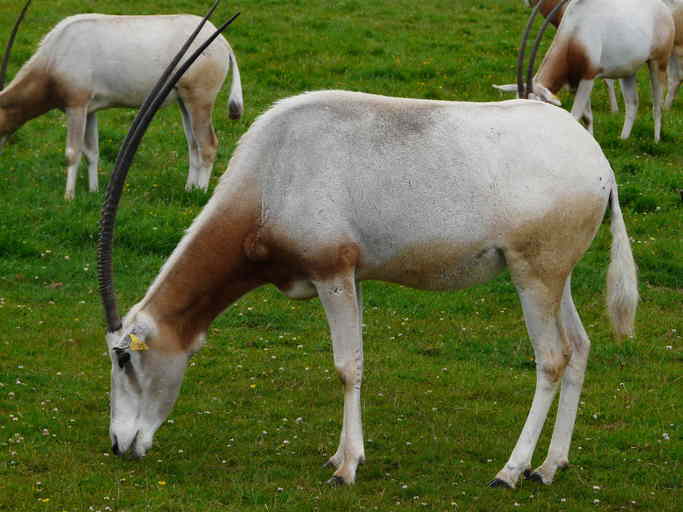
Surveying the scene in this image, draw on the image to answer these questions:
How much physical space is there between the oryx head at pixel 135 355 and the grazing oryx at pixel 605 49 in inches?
320

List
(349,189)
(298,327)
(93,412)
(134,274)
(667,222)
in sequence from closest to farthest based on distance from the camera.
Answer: (349,189) → (93,412) → (298,327) → (134,274) → (667,222)

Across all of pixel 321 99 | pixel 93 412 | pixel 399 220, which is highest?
pixel 321 99

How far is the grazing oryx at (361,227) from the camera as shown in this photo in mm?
6480

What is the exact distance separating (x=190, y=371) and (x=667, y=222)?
569 cm

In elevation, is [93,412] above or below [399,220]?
below

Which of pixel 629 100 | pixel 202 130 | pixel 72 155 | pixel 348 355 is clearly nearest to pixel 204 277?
pixel 348 355

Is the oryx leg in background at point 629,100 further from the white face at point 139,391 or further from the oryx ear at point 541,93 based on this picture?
the white face at point 139,391

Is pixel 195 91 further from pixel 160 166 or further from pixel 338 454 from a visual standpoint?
pixel 338 454

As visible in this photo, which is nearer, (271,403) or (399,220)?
(399,220)

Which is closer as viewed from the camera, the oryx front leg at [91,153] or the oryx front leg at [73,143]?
the oryx front leg at [73,143]

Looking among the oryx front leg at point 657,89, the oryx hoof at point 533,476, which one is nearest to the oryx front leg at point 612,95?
the oryx front leg at point 657,89

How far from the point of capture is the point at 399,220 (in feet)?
21.5

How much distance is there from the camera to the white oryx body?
6.48m

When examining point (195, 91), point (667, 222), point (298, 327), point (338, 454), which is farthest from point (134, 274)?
point (667, 222)
